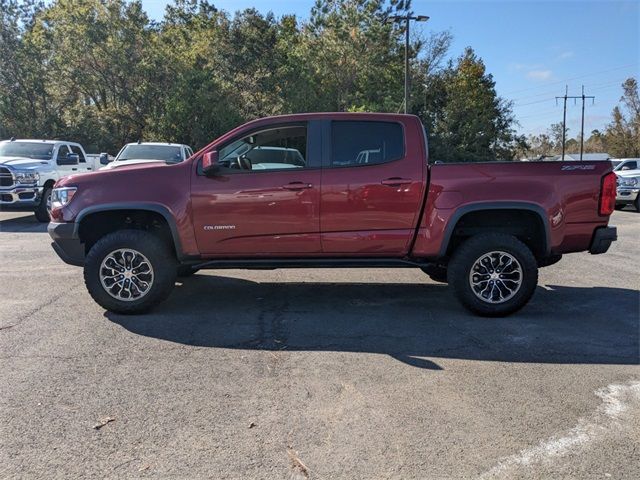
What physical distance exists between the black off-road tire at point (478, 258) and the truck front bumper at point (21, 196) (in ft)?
35.8

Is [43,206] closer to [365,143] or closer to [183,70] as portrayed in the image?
[365,143]

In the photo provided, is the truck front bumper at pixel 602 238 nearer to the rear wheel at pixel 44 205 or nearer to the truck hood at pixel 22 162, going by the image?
the rear wheel at pixel 44 205

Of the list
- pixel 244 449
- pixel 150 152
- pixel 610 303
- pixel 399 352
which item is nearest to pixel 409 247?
pixel 399 352

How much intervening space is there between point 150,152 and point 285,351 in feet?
33.3

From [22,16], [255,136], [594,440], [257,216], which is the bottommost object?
[594,440]

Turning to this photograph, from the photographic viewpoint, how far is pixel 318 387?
12.8 ft

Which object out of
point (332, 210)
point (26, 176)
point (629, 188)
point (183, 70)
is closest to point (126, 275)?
point (332, 210)

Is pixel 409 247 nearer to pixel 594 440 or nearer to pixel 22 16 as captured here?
pixel 594 440

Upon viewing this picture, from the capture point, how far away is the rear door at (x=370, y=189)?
5.37 m

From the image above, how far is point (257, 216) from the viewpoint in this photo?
5.40 meters

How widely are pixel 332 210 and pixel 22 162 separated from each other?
10.4 m

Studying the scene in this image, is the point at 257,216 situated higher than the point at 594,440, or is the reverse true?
the point at 257,216

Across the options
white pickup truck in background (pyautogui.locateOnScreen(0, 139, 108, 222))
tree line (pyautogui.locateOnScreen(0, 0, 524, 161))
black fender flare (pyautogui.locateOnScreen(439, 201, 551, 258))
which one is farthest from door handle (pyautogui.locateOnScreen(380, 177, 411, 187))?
tree line (pyautogui.locateOnScreen(0, 0, 524, 161))

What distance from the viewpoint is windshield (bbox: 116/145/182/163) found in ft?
43.2
